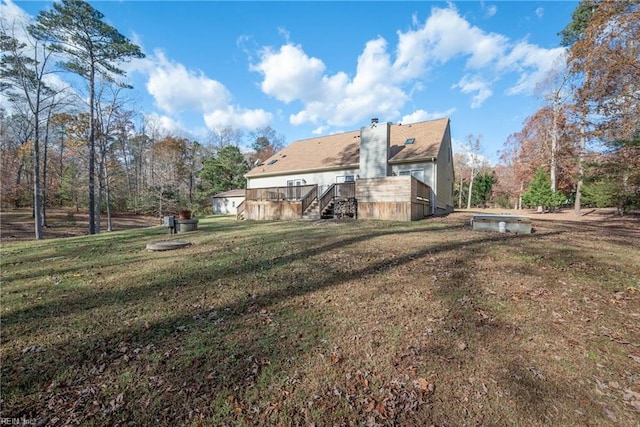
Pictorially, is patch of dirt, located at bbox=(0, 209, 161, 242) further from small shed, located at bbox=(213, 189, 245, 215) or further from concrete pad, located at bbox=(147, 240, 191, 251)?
concrete pad, located at bbox=(147, 240, 191, 251)

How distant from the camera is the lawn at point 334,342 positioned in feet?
7.66

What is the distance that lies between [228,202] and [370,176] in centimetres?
2033

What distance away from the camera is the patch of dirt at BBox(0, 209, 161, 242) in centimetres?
1770

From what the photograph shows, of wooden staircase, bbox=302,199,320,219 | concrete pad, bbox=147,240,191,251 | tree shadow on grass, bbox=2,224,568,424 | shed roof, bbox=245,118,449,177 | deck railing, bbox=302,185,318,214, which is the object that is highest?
shed roof, bbox=245,118,449,177

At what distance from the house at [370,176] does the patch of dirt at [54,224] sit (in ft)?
44.3

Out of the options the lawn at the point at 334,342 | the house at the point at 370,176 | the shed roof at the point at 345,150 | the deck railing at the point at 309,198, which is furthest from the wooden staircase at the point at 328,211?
the lawn at the point at 334,342

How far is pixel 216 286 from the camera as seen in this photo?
15.8ft

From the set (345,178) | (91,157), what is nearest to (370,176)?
(345,178)

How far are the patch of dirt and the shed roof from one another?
13.6m

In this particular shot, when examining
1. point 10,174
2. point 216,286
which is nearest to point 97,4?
point 216,286

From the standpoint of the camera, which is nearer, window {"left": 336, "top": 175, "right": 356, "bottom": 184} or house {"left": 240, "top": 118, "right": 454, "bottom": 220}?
house {"left": 240, "top": 118, "right": 454, "bottom": 220}

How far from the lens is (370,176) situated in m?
15.7

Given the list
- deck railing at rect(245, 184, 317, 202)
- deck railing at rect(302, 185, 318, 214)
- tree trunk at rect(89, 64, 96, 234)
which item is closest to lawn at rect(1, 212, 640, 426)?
deck railing at rect(302, 185, 318, 214)

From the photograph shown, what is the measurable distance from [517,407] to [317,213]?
38.5ft
